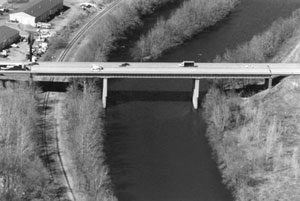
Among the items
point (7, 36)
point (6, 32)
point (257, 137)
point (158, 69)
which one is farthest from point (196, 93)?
point (6, 32)

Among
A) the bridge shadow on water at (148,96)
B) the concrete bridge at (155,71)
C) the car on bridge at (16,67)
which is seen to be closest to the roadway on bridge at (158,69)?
the concrete bridge at (155,71)

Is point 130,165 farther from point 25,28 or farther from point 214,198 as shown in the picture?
point 25,28

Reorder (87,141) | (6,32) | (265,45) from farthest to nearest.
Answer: (6,32) → (265,45) → (87,141)

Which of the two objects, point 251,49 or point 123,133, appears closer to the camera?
point 123,133

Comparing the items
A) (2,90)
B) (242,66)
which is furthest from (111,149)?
(242,66)

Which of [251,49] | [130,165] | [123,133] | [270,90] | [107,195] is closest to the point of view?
[107,195]

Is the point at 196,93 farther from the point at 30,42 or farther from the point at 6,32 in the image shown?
the point at 6,32

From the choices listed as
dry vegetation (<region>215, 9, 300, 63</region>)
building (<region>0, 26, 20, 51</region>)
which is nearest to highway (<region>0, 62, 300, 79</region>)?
dry vegetation (<region>215, 9, 300, 63</region>)

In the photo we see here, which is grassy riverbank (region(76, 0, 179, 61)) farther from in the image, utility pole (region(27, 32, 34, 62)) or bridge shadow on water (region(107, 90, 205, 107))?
bridge shadow on water (region(107, 90, 205, 107))
